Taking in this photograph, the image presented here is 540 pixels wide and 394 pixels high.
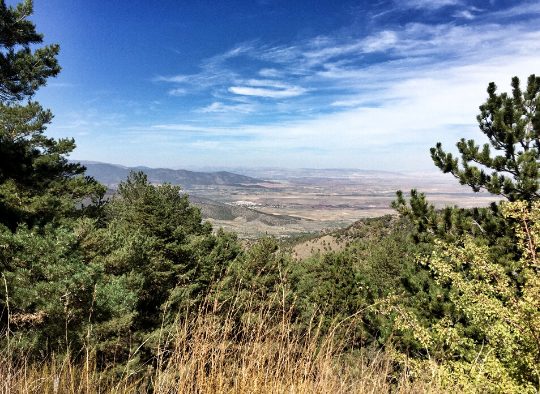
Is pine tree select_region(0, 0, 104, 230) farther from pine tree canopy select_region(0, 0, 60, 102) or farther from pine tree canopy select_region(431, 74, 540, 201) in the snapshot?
pine tree canopy select_region(431, 74, 540, 201)

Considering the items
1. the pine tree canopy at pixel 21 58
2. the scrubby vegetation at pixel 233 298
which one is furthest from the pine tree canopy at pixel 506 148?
the pine tree canopy at pixel 21 58

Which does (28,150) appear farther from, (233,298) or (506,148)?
(506,148)

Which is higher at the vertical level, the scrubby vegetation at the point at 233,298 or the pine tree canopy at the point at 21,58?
the pine tree canopy at the point at 21,58

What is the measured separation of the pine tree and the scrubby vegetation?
0.06 m

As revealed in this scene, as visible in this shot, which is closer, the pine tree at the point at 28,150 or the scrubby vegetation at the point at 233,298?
the scrubby vegetation at the point at 233,298

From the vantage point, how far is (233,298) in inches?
277

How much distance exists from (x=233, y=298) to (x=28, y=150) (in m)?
11.6

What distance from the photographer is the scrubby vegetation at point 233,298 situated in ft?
9.02

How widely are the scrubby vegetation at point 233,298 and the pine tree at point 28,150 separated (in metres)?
0.06

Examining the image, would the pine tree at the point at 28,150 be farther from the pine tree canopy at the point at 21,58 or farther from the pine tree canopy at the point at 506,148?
the pine tree canopy at the point at 506,148

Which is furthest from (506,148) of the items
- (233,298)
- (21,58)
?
(21,58)

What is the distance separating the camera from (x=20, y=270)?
320 inches

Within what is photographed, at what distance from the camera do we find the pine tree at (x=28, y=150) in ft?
32.8

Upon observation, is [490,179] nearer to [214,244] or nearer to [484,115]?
[484,115]
